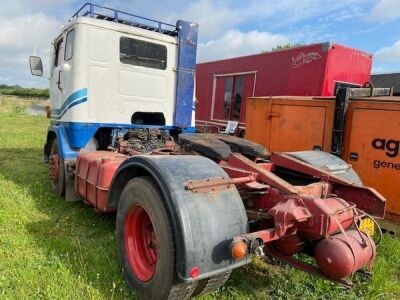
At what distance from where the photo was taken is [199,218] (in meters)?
2.34

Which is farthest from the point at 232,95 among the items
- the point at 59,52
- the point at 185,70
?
the point at 59,52

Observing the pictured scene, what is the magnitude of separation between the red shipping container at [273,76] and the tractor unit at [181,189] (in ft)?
11.0

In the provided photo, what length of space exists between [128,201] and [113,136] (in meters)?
2.80

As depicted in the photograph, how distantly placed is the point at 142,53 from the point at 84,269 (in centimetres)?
349

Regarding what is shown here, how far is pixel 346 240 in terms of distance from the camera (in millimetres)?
2498

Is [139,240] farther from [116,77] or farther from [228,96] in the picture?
[228,96]

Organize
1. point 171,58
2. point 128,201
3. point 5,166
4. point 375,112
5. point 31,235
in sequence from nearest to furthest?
point 128,201 < point 31,235 < point 375,112 < point 171,58 < point 5,166

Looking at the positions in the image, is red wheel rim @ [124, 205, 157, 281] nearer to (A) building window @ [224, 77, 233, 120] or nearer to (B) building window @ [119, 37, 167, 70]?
(B) building window @ [119, 37, 167, 70]

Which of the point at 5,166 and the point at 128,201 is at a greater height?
the point at 128,201

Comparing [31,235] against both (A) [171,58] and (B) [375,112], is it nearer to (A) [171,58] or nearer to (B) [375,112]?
(A) [171,58]

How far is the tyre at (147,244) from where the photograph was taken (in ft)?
8.02

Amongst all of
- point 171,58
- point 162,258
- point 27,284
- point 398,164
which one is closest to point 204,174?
point 162,258

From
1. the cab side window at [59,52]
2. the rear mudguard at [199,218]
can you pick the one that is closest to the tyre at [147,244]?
the rear mudguard at [199,218]

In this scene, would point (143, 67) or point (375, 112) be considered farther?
point (143, 67)
